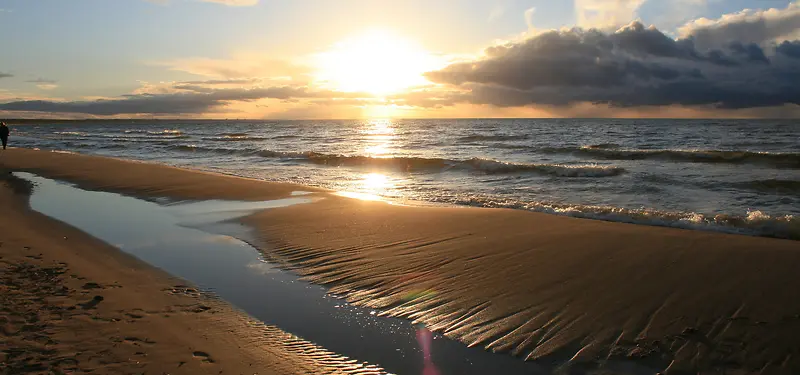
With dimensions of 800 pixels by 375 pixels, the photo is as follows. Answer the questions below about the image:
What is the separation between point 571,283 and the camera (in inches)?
236

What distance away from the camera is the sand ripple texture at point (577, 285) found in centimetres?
448

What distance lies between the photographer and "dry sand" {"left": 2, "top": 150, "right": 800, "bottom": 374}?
4496mm

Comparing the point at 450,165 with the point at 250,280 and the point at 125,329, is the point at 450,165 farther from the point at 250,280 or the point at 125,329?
the point at 125,329

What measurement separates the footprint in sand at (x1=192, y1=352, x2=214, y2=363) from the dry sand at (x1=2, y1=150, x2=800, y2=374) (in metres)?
1.95

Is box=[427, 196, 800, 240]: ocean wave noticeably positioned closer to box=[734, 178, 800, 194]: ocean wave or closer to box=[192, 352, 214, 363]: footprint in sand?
box=[734, 178, 800, 194]: ocean wave

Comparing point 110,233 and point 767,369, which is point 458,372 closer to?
point 767,369

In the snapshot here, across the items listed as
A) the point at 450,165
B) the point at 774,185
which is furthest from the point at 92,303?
the point at 450,165

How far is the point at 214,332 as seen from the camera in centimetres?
466

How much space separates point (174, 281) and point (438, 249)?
382 cm

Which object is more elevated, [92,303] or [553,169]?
[553,169]

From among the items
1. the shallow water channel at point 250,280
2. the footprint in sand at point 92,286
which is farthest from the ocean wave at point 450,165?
the footprint in sand at point 92,286

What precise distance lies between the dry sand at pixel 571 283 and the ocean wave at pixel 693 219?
4.36 feet

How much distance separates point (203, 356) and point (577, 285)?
426cm

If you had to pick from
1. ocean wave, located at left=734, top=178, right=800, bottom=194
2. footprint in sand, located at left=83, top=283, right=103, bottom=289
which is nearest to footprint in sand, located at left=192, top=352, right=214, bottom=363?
footprint in sand, located at left=83, top=283, right=103, bottom=289
